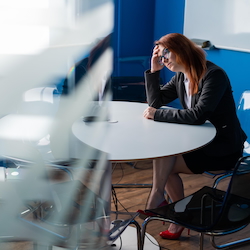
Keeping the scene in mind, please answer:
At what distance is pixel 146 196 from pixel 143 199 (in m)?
0.05

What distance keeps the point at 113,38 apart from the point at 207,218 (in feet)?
9.32

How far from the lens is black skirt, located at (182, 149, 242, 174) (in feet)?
7.20

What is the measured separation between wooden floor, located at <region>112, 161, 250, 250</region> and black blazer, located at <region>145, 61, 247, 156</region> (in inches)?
20.8

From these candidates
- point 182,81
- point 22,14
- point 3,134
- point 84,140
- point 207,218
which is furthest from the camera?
point 22,14

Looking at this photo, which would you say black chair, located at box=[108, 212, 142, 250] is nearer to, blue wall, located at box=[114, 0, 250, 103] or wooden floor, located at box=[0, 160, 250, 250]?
wooden floor, located at box=[0, 160, 250, 250]

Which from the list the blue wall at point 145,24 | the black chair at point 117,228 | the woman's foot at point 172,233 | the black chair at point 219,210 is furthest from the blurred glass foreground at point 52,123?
the woman's foot at point 172,233

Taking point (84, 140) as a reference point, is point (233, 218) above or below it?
below

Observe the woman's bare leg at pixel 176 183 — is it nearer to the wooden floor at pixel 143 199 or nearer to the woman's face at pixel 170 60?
the wooden floor at pixel 143 199

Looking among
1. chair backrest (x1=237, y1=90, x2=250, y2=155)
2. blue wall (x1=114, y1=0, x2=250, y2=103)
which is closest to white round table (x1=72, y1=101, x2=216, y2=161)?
chair backrest (x1=237, y1=90, x2=250, y2=155)

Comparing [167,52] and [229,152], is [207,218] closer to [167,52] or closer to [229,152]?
[229,152]

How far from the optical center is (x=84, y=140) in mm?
1821

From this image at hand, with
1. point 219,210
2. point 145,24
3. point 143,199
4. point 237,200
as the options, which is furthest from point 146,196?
point 145,24

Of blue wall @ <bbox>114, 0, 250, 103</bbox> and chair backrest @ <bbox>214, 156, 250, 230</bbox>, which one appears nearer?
chair backrest @ <bbox>214, 156, 250, 230</bbox>

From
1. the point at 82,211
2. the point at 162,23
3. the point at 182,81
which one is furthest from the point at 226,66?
the point at 82,211
